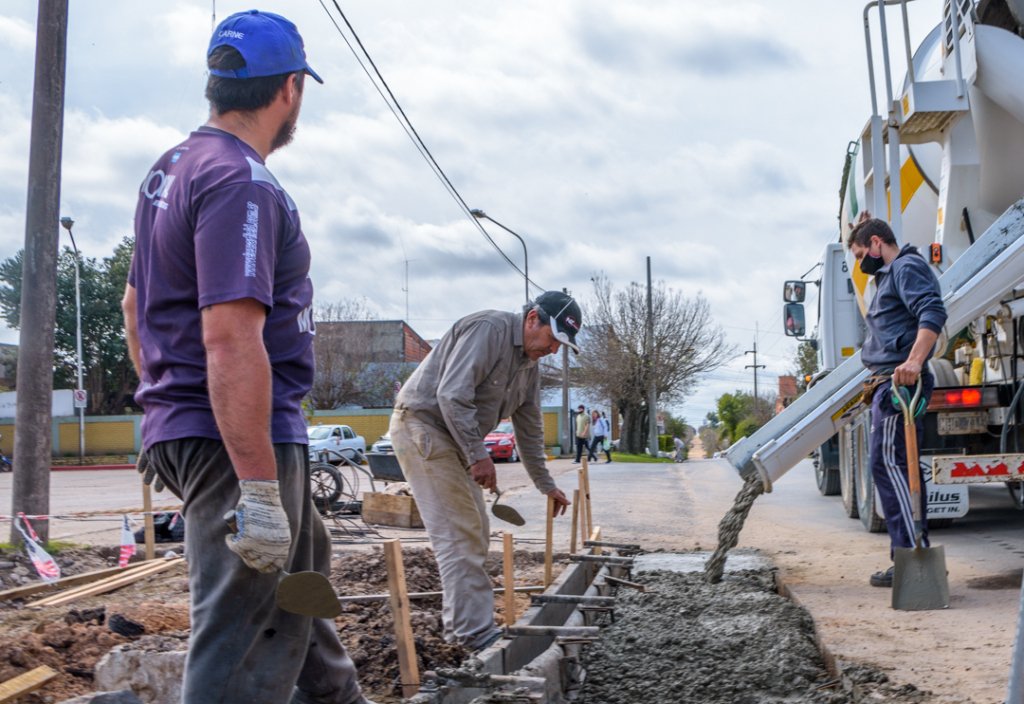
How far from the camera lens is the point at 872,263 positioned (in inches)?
245

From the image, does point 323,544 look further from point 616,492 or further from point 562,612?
point 616,492

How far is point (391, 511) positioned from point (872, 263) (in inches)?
275

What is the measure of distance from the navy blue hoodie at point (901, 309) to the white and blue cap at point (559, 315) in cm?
200

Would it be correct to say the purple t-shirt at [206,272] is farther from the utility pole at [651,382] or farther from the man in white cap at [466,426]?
the utility pole at [651,382]

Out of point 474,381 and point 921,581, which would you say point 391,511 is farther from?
point 921,581

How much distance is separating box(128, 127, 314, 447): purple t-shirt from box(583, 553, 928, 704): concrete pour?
234cm

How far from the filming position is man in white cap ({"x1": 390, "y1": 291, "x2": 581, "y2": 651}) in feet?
15.9

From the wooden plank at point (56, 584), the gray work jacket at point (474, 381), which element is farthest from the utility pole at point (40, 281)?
the gray work jacket at point (474, 381)

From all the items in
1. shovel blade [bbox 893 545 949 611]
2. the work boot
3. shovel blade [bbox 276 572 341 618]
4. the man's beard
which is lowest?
the work boot

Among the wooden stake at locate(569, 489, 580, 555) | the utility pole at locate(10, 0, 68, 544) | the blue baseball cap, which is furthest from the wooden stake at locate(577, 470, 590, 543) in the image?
the blue baseball cap

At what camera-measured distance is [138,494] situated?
60.3 feet

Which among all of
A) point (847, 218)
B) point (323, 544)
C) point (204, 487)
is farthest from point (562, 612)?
point (847, 218)

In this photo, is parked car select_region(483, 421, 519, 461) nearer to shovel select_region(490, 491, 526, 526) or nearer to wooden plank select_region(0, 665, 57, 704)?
shovel select_region(490, 491, 526, 526)

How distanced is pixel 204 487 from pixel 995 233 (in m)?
5.03
